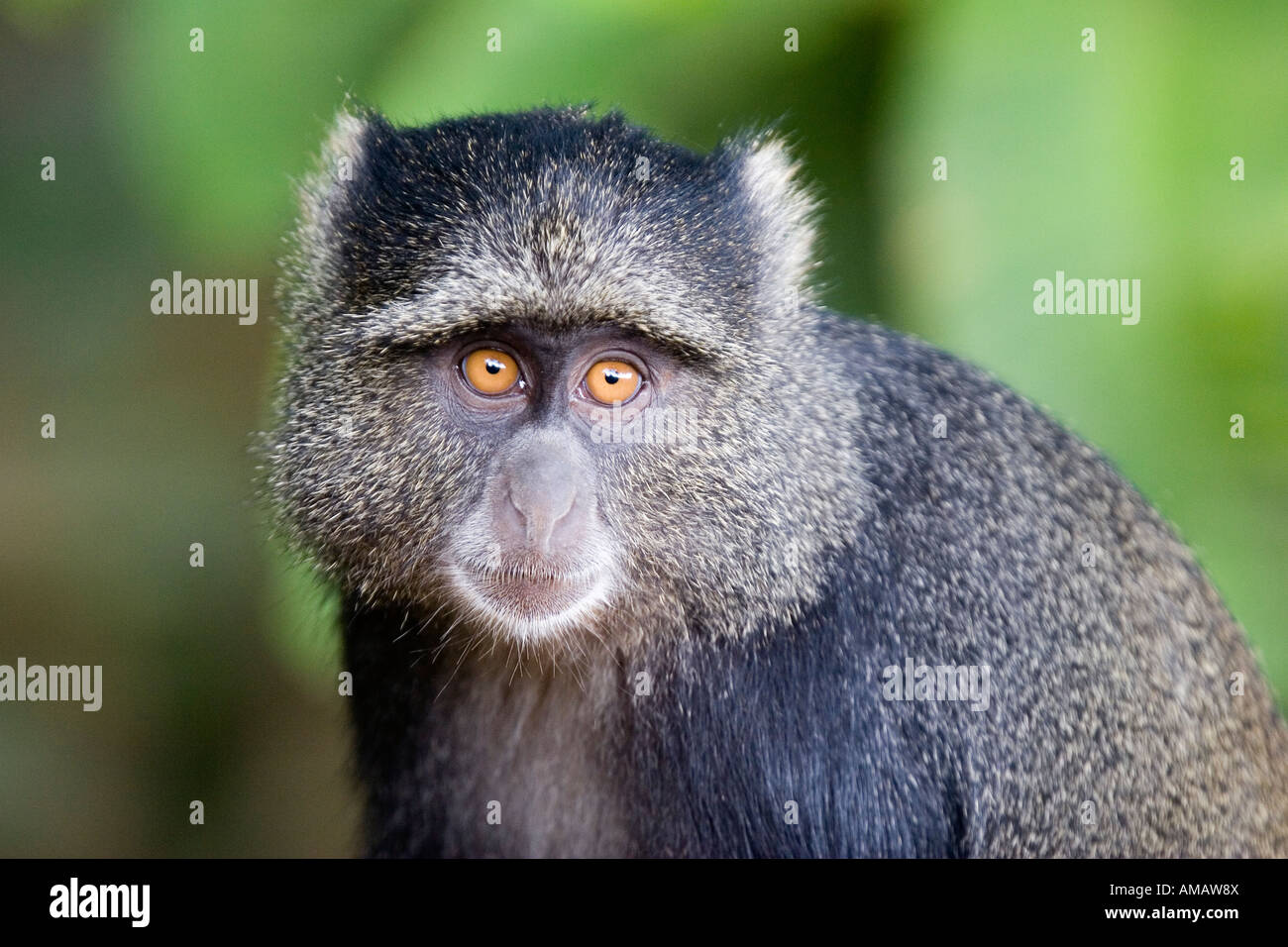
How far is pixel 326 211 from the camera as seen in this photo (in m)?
4.43

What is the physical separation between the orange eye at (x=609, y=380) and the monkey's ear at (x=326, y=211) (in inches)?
36.2

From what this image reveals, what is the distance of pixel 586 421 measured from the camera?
3.94 metres

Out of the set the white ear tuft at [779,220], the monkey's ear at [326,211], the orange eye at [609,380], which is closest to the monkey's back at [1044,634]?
the white ear tuft at [779,220]

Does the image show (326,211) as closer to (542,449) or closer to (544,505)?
(542,449)

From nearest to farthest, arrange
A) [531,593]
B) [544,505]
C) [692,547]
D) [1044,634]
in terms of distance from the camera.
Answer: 1. [544,505]
2. [531,593]
3. [692,547]
4. [1044,634]

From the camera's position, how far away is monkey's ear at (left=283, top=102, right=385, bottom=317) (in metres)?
4.31

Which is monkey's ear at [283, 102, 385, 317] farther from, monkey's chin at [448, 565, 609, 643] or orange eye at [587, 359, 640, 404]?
monkey's chin at [448, 565, 609, 643]

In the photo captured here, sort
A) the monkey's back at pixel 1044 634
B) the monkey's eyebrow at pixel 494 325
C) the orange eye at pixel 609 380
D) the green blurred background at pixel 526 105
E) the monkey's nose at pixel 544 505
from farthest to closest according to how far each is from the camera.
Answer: the green blurred background at pixel 526 105 → the monkey's back at pixel 1044 634 → the orange eye at pixel 609 380 → the monkey's eyebrow at pixel 494 325 → the monkey's nose at pixel 544 505

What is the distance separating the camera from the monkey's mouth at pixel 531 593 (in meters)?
3.84

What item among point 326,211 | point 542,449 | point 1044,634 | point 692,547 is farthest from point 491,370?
point 1044,634

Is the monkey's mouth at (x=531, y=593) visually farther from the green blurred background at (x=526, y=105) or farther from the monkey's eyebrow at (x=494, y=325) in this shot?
the green blurred background at (x=526, y=105)

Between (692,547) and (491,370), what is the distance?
0.83m

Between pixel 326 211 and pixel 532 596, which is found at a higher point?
pixel 326 211

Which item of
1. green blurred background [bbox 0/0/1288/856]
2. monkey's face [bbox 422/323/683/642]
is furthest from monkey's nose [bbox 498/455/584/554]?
green blurred background [bbox 0/0/1288/856]
